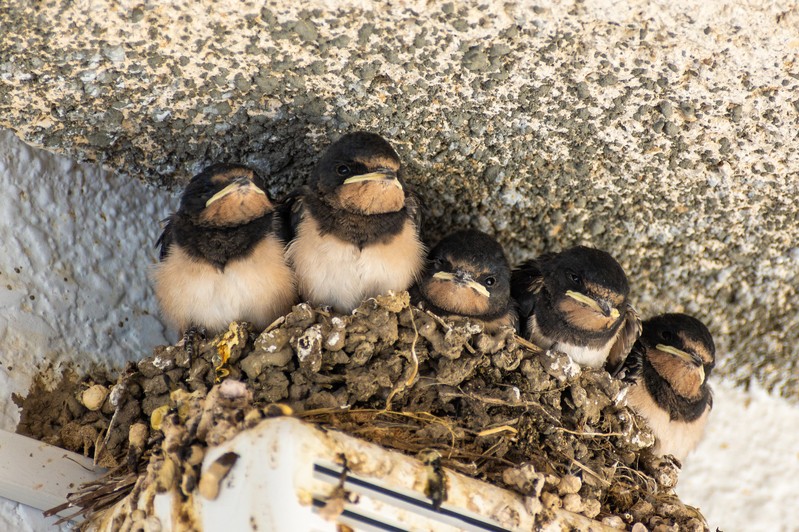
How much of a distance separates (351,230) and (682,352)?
1333mm

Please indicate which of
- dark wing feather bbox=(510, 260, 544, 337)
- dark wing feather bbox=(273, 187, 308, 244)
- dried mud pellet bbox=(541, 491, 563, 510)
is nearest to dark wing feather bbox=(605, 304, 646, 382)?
dark wing feather bbox=(510, 260, 544, 337)

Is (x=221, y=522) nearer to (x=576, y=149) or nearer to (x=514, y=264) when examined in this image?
(x=576, y=149)

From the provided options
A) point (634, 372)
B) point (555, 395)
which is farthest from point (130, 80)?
point (634, 372)

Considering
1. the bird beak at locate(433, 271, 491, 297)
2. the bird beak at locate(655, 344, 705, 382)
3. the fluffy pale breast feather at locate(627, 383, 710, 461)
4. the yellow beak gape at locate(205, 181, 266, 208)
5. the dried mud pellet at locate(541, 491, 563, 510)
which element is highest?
the yellow beak gape at locate(205, 181, 266, 208)

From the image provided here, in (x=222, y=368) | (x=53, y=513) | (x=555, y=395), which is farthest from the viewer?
(x=555, y=395)

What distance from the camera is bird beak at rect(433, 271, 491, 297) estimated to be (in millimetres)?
3045

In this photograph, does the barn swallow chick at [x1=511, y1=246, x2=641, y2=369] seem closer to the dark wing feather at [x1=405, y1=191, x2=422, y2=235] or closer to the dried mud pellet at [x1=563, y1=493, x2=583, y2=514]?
the dark wing feather at [x1=405, y1=191, x2=422, y2=235]

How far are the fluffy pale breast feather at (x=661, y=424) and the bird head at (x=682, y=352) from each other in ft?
0.34

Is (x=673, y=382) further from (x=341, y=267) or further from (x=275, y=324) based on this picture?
(x=275, y=324)

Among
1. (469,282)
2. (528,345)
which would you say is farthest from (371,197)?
(528,345)

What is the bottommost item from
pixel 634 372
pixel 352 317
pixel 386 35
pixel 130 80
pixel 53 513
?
pixel 53 513

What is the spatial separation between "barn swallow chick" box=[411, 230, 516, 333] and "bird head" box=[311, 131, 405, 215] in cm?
33

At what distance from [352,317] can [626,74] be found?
1104mm

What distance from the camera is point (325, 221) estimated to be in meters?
2.90
